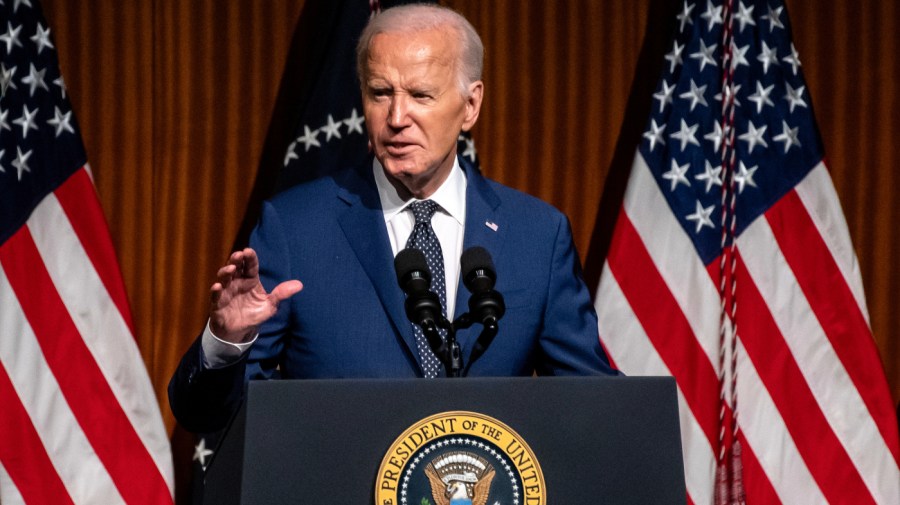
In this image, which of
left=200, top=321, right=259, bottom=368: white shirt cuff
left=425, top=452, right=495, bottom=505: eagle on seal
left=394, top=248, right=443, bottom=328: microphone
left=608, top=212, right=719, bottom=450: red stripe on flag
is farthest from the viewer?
left=608, top=212, right=719, bottom=450: red stripe on flag

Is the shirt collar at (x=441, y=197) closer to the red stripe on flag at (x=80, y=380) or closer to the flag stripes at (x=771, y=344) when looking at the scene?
the flag stripes at (x=771, y=344)

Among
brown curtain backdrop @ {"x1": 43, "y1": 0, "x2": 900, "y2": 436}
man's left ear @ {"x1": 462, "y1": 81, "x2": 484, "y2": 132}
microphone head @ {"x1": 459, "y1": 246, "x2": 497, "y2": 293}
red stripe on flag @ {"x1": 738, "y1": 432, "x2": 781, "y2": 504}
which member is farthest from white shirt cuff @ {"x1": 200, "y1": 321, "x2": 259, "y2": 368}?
red stripe on flag @ {"x1": 738, "y1": 432, "x2": 781, "y2": 504}

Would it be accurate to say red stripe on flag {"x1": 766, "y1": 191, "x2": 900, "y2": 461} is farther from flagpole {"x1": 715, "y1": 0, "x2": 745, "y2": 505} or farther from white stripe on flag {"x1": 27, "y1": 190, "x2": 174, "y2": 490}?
white stripe on flag {"x1": 27, "y1": 190, "x2": 174, "y2": 490}

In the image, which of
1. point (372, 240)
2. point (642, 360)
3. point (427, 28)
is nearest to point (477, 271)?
point (372, 240)

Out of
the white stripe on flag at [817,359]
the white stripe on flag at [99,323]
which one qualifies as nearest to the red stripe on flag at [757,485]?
the white stripe on flag at [817,359]

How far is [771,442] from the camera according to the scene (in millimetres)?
3219

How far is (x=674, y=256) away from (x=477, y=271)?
182cm

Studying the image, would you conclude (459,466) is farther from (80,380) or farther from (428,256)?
(80,380)

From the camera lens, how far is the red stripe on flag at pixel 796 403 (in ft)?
10.5

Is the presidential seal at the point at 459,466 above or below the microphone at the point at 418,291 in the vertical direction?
below

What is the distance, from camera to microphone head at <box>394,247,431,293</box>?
1.55 meters

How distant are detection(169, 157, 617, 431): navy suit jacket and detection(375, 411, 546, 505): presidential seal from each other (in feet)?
1.82

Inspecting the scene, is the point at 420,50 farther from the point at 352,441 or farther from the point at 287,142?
the point at 287,142

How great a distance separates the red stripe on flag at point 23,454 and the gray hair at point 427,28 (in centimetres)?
157
